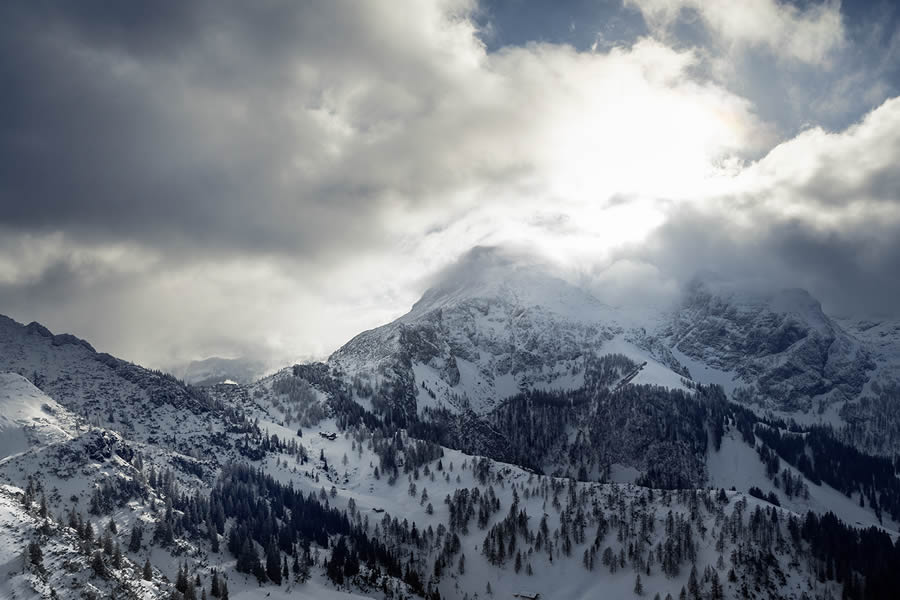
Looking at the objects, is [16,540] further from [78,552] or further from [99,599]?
[99,599]

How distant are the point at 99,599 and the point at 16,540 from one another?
30521mm

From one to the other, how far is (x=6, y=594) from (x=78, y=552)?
2550cm

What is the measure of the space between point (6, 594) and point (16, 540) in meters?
21.0

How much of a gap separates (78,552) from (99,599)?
19.4m

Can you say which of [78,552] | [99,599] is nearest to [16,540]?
[78,552]

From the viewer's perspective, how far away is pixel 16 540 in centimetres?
19038

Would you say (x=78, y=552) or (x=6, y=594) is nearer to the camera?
(x=6, y=594)

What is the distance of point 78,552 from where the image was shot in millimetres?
198000

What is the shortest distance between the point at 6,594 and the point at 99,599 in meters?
23.0

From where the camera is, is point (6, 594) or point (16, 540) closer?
point (6, 594)

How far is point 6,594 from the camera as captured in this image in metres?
173

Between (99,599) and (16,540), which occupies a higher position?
(16,540)
